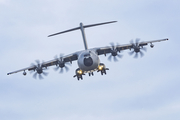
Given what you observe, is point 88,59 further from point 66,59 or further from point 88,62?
point 66,59

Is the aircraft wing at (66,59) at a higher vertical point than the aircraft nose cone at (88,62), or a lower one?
higher

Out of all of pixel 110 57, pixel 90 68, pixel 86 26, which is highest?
pixel 86 26

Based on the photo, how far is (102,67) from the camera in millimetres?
54781

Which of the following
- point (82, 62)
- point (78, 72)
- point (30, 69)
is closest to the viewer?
point (82, 62)

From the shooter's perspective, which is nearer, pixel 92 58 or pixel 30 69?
pixel 92 58

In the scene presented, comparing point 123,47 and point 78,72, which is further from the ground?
point 123,47

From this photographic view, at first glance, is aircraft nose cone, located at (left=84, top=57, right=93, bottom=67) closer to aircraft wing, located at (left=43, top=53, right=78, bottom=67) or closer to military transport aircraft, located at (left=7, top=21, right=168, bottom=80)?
military transport aircraft, located at (left=7, top=21, right=168, bottom=80)

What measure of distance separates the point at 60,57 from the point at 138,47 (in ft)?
45.2

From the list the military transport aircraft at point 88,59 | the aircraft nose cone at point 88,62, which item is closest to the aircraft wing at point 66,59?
the military transport aircraft at point 88,59

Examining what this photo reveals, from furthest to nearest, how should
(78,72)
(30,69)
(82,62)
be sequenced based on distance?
(30,69), (78,72), (82,62)

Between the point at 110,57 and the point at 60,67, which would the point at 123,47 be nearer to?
the point at 110,57

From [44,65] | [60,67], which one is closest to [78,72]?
[60,67]

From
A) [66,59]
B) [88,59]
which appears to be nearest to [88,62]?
[88,59]

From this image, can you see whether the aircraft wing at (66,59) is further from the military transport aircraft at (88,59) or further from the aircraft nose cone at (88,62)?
the aircraft nose cone at (88,62)
